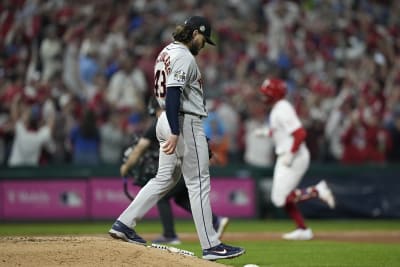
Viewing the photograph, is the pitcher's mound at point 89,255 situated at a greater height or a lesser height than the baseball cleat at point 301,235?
greater

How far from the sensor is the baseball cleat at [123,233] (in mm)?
8758

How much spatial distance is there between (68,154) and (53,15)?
3.72m

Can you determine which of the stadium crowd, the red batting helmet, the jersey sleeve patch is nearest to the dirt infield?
the jersey sleeve patch

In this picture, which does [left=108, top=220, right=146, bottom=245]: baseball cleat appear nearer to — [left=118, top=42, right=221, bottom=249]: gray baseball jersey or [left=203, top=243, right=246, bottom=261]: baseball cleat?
[left=118, top=42, right=221, bottom=249]: gray baseball jersey

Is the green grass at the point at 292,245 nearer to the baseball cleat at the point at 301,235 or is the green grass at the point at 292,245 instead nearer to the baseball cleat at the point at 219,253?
the baseball cleat at the point at 219,253

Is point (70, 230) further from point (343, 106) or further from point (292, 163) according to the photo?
point (343, 106)

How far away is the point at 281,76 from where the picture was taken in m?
20.8

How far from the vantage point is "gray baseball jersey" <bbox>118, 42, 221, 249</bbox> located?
8648mm

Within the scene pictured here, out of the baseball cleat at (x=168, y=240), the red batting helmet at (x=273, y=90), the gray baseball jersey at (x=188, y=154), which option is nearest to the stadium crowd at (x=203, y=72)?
the red batting helmet at (x=273, y=90)

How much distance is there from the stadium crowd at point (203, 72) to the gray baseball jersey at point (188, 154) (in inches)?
331

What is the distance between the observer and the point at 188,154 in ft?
28.4

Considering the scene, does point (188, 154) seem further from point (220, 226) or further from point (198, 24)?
point (220, 226)

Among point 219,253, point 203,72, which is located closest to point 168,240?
point 219,253

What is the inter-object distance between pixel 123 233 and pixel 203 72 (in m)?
12.6
